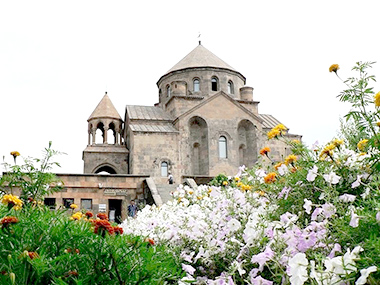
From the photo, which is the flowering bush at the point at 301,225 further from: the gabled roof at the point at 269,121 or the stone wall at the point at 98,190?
the gabled roof at the point at 269,121

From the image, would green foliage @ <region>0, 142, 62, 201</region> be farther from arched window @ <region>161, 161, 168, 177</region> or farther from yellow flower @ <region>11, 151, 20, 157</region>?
arched window @ <region>161, 161, 168, 177</region>

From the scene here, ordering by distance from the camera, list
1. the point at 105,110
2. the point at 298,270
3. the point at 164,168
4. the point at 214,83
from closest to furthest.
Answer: the point at 298,270 < the point at 164,168 < the point at 105,110 < the point at 214,83

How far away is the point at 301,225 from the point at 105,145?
25402mm

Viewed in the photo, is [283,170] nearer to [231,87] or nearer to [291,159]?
[291,159]

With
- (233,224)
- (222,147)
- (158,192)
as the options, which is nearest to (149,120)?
(222,147)

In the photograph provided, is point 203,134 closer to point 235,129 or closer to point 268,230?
point 235,129

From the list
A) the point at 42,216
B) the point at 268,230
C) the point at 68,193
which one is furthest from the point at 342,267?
the point at 68,193

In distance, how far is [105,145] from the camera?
91.2 ft

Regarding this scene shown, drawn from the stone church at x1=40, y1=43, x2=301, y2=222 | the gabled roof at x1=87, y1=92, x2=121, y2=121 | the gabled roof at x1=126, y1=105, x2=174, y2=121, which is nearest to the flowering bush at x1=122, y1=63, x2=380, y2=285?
the stone church at x1=40, y1=43, x2=301, y2=222

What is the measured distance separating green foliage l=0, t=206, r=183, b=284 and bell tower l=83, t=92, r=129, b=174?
79.5 feet

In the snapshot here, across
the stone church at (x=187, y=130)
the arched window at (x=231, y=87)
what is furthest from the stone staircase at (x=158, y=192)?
the arched window at (x=231, y=87)

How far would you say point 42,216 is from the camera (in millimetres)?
3016

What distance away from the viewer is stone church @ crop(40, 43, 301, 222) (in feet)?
83.6

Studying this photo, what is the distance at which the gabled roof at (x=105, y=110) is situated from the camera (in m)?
28.6
